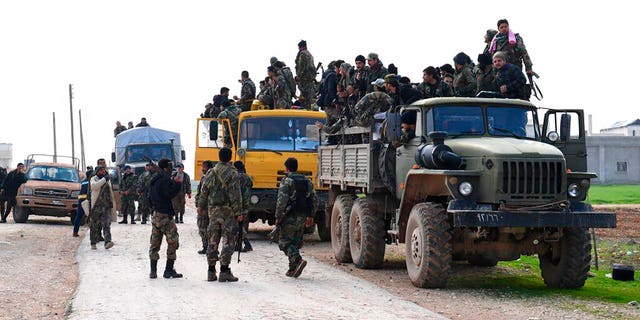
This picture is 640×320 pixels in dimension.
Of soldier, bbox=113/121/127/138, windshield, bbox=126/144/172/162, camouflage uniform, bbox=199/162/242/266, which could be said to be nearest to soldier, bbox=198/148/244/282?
camouflage uniform, bbox=199/162/242/266

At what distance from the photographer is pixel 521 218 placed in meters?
12.2

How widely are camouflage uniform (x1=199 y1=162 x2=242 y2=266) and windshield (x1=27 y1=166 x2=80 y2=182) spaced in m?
18.3

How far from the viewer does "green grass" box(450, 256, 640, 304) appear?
1284 cm

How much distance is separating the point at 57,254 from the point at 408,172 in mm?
8608

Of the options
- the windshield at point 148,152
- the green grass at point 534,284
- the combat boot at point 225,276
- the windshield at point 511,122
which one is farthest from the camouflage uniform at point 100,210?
the windshield at point 148,152

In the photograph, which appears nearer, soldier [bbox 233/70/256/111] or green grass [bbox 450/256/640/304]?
green grass [bbox 450/256/640/304]

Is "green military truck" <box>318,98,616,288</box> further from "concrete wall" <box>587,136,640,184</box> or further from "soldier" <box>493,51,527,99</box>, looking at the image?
"concrete wall" <box>587,136,640,184</box>

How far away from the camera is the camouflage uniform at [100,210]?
19.8 m

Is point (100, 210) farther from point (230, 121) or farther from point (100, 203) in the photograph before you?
point (230, 121)

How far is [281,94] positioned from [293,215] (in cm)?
966

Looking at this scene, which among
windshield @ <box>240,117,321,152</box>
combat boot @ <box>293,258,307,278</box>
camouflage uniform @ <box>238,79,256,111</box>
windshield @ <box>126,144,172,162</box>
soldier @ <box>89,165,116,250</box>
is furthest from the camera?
windshield @ <box>126,144,172,162</box>

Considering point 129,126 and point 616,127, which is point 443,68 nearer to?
point 129,126

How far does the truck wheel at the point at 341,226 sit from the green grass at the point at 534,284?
89.4 inches

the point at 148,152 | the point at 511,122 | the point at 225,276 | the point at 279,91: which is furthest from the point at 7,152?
the point at 511,122
